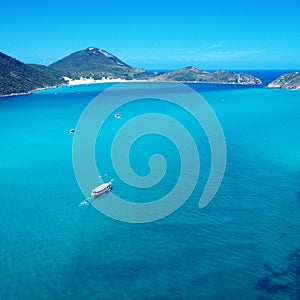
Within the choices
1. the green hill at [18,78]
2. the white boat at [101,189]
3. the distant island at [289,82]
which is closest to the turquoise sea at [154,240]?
the white boat at [101,189]

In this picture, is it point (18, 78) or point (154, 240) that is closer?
point (154, 240)

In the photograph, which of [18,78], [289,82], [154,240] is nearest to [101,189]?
Answer: [154,240]

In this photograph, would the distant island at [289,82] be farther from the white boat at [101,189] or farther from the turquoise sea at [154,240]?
the white boat at [101,189]

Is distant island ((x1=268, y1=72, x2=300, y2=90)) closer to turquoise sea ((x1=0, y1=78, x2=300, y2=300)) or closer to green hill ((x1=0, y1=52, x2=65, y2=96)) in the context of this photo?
green hill ((x1=0, y1=52, x2=65, y2=96))

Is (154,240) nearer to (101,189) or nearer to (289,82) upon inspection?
(101,189)

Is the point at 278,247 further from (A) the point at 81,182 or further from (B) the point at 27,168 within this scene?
(B) the point at 27,168

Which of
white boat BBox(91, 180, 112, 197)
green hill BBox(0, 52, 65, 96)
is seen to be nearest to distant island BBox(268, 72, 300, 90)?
green hill BBox(0, 52, 65, 96)

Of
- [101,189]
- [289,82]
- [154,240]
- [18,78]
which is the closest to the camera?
[154,240]
